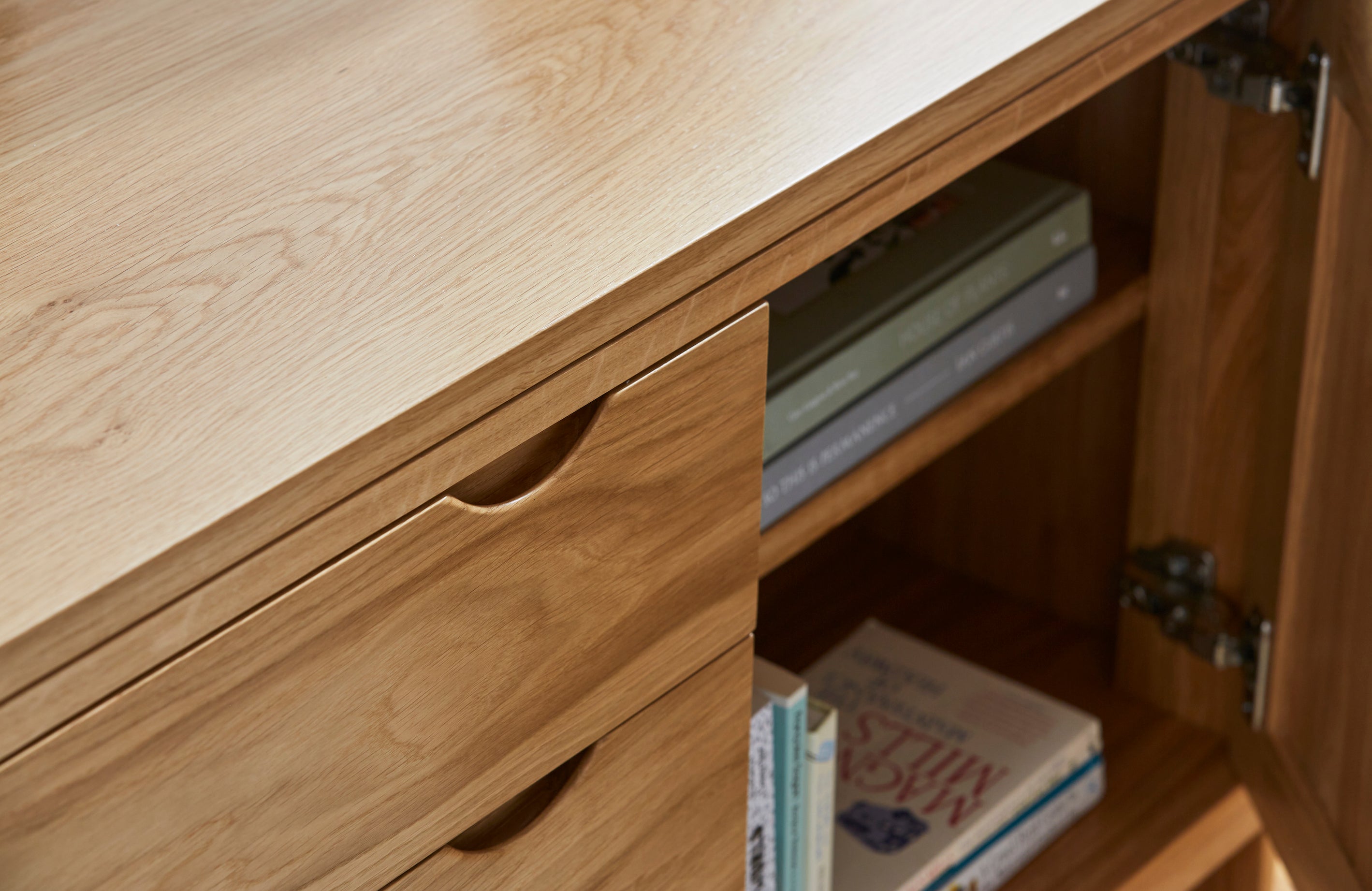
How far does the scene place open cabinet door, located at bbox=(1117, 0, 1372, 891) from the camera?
83 cm

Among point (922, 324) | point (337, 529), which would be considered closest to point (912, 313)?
point (922, 324)

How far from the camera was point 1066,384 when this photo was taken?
3.72 ft

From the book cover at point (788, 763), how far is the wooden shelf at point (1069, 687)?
269 millimetres

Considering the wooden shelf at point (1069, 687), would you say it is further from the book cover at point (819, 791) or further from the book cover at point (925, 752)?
the book cover at point (819, 791)

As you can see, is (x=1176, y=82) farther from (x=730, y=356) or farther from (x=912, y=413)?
(x=730, y=356)

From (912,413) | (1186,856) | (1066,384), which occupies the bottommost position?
(1186,856)

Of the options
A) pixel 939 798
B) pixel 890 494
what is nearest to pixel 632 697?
pixel 939 798

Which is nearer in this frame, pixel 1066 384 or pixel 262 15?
pixel 262 15

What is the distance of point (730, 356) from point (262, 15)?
0.93 feet

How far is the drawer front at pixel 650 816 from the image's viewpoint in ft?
1.87

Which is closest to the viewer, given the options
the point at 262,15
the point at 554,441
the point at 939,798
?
the point at 554,441

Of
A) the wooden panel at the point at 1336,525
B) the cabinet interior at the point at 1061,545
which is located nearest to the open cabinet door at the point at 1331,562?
the wooden panel at the point at 1336,525

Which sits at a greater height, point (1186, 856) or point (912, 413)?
point (912, 413)

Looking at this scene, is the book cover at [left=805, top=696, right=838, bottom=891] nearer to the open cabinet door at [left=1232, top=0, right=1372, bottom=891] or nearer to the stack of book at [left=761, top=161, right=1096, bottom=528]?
the stack of book at [left=761, top=161, right=1096, bottom=528]
